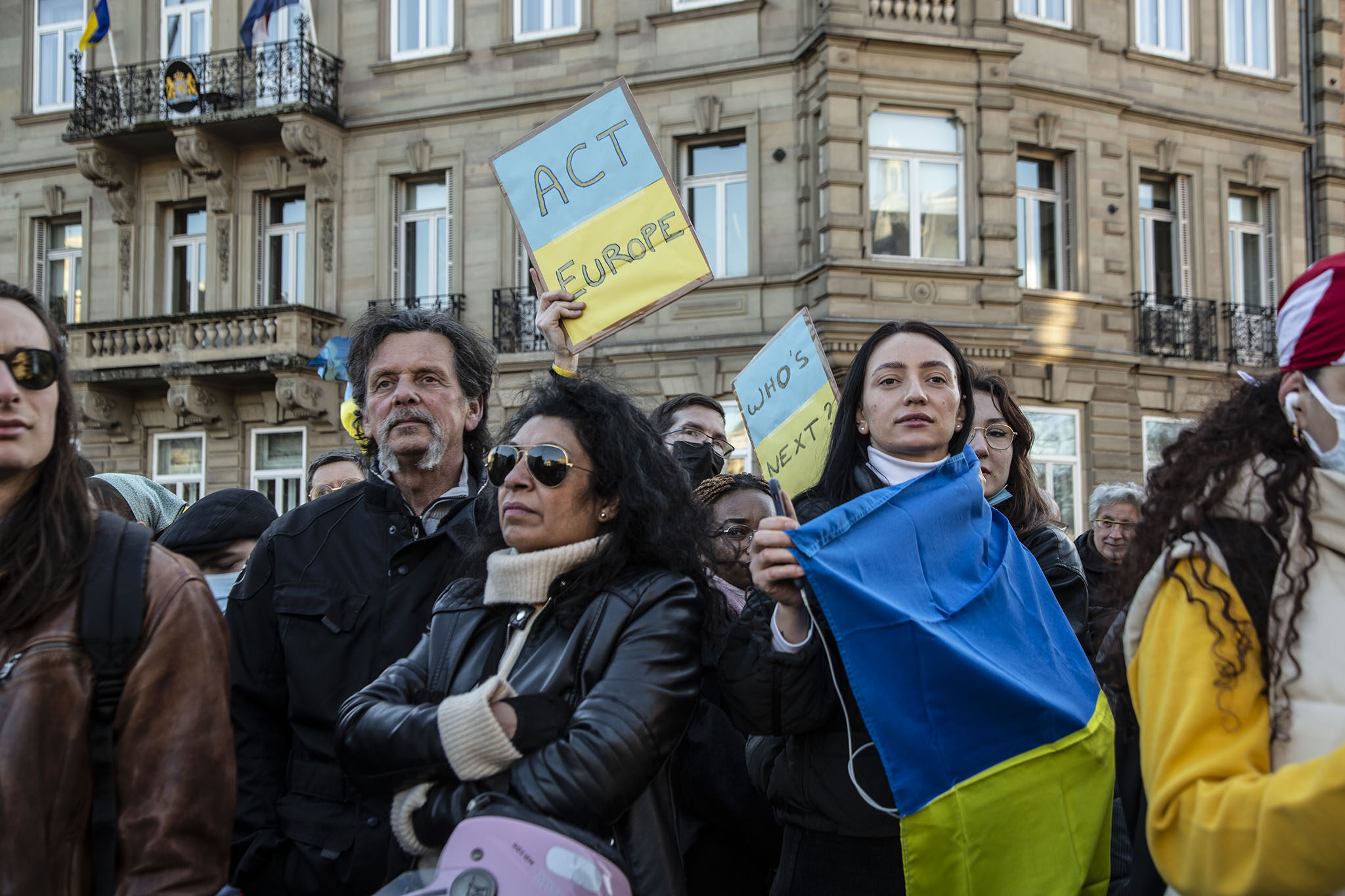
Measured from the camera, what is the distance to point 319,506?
328 cm

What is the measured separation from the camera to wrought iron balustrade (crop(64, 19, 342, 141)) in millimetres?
16625

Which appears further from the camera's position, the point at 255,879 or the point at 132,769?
the point at 255,879

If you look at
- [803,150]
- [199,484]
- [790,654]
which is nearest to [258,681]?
[790,654]

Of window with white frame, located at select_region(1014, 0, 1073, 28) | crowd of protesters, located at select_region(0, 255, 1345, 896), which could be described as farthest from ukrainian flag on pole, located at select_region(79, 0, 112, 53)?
crowd of protesters, located at select_region(0, 255, 1345, 896)

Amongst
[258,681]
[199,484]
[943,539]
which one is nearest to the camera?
[943,539]

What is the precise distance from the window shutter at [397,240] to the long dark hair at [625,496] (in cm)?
1443

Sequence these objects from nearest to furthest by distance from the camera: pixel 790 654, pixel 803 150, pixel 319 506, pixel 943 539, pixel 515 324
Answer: pixel 790 654 < pixel 943 539 < pixel 319 506 < pixel 803 150 < pixel 515 324

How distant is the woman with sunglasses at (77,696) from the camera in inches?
76.1

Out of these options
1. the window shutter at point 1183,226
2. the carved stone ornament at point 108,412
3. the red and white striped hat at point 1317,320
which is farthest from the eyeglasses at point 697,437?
the carved stone ornament at point 108,412

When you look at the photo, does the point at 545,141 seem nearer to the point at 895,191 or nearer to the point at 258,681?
the point at 258,681

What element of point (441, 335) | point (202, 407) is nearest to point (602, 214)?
point (441, 335)

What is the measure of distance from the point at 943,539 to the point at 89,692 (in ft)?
6.12

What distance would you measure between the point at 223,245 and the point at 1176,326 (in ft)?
46.2

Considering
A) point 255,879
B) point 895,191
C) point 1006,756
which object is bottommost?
point 255,879
